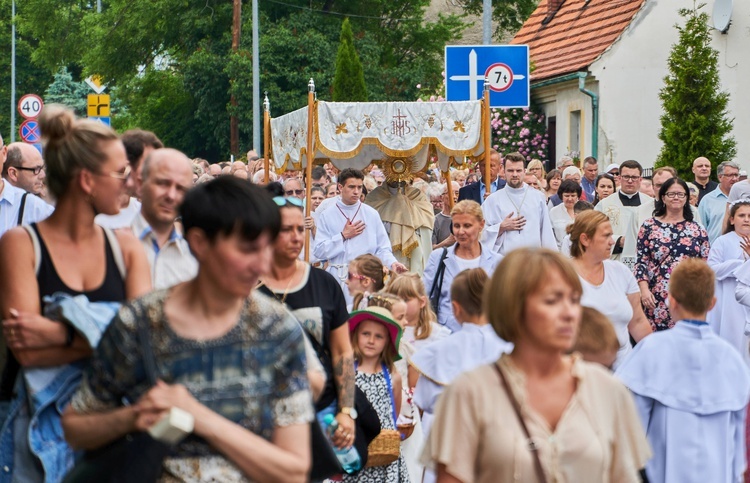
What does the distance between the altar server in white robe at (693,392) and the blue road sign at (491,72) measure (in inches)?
446

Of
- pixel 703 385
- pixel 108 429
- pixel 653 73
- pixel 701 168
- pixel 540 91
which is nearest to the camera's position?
pixel 108 429

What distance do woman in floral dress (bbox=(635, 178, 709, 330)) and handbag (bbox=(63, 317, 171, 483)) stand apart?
9.50 metres

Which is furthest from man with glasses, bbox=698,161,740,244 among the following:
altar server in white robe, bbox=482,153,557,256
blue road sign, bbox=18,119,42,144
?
blue road sign, bbox=18,119,42,144

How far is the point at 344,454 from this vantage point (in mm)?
6141

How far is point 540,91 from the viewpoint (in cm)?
3662

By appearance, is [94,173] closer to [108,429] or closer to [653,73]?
[108,429]

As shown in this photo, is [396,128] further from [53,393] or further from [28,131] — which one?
[28,131]

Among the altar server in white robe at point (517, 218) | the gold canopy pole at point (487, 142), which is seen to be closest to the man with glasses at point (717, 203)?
the gold canopy pole at point (487, 142)

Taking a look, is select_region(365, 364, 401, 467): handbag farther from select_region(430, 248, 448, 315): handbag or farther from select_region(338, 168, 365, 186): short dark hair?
select_region(338, 168, 365, 186): short dark hair

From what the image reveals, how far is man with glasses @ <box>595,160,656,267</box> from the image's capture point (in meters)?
14.3

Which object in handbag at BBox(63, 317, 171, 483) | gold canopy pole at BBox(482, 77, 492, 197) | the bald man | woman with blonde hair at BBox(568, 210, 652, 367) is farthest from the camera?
the bald man

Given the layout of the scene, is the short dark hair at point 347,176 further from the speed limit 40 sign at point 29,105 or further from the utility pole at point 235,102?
the utility pole at point 235,102

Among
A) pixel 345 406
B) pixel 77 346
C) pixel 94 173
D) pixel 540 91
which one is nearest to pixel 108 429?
pixel 77 346

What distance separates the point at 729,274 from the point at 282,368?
388 inches
